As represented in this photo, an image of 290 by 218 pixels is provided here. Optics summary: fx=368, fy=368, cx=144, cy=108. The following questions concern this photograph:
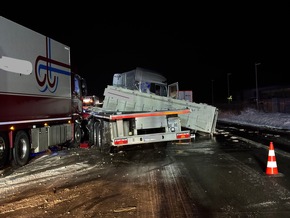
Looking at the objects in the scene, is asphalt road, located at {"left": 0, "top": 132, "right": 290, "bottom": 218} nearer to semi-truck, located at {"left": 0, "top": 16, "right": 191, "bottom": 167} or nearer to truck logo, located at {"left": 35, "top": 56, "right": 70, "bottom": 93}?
semi-truck, located at {"left": 0, "top": 16, "right": 191, "bottom": 167}

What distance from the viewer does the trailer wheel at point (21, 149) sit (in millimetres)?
10906

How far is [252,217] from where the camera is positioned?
19.0 feet

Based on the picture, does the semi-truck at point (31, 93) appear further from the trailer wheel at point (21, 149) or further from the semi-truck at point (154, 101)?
the semi-truck at point (154, 101)

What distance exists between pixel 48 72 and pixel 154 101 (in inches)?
197

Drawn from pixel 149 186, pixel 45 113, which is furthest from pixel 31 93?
pixel 149 186

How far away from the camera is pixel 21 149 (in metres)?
11.4

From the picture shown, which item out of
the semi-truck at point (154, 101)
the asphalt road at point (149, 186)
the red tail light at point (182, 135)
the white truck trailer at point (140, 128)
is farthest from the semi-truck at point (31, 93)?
the red tail light at point (182, 135)

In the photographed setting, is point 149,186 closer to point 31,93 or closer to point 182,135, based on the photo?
point 182,135

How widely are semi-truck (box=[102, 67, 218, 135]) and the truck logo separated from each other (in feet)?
10.0

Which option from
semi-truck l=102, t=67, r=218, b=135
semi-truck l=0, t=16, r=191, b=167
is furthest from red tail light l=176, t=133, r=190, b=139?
semi-truck l=102, t=67, r=218, b=135

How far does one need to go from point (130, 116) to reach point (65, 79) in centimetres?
383

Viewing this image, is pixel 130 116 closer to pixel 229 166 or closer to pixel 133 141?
pixel 133 141

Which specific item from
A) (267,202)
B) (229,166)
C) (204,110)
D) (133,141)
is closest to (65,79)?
(133,141)

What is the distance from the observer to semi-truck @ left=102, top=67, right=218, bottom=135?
52.4ft
